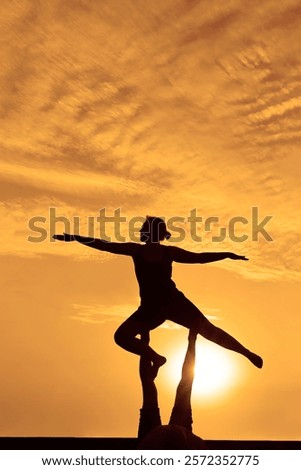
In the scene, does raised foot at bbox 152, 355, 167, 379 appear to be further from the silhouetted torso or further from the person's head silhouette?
the person's head silhouette

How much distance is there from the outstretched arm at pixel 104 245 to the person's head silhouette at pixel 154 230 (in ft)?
0.79

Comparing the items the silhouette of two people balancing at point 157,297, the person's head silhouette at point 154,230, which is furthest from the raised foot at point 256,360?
the person's head silhouette at point 154,230

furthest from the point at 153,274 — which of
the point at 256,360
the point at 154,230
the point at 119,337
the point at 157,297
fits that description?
the point at 256,360

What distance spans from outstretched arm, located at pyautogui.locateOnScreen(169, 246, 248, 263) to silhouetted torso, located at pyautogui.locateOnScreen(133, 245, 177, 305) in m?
0.15

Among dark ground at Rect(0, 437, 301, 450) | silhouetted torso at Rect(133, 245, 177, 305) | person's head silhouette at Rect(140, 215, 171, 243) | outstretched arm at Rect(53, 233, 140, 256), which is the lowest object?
dark ground at Rect(0, 437, 301, 450)

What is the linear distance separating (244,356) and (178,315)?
1.43 metres

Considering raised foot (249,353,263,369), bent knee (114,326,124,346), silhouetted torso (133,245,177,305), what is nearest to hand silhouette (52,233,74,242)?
silhouetted torso (133,245,177,305)

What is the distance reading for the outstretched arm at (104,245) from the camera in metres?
14.2

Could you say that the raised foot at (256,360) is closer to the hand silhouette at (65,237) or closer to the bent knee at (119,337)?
the bent knee at (119,337)

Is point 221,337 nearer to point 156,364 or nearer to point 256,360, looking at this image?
point 256,360

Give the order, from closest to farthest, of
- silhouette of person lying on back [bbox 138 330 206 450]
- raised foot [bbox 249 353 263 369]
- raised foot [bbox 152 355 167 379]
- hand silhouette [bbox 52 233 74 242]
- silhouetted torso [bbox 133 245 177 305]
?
silhouette of person lying on back [bbox 138 330 206 450] → hand silhouette [bbox 52 233 74 242] → raised foot [bbox 152 355 167 379] → raised foot [bbox 249 353 263 369] → silhouetted torso [bbox 133 245 177 305]

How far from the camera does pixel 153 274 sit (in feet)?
47.9

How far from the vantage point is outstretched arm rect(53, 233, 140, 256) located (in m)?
14.2

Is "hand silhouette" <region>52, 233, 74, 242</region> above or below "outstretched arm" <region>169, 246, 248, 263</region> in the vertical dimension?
above
